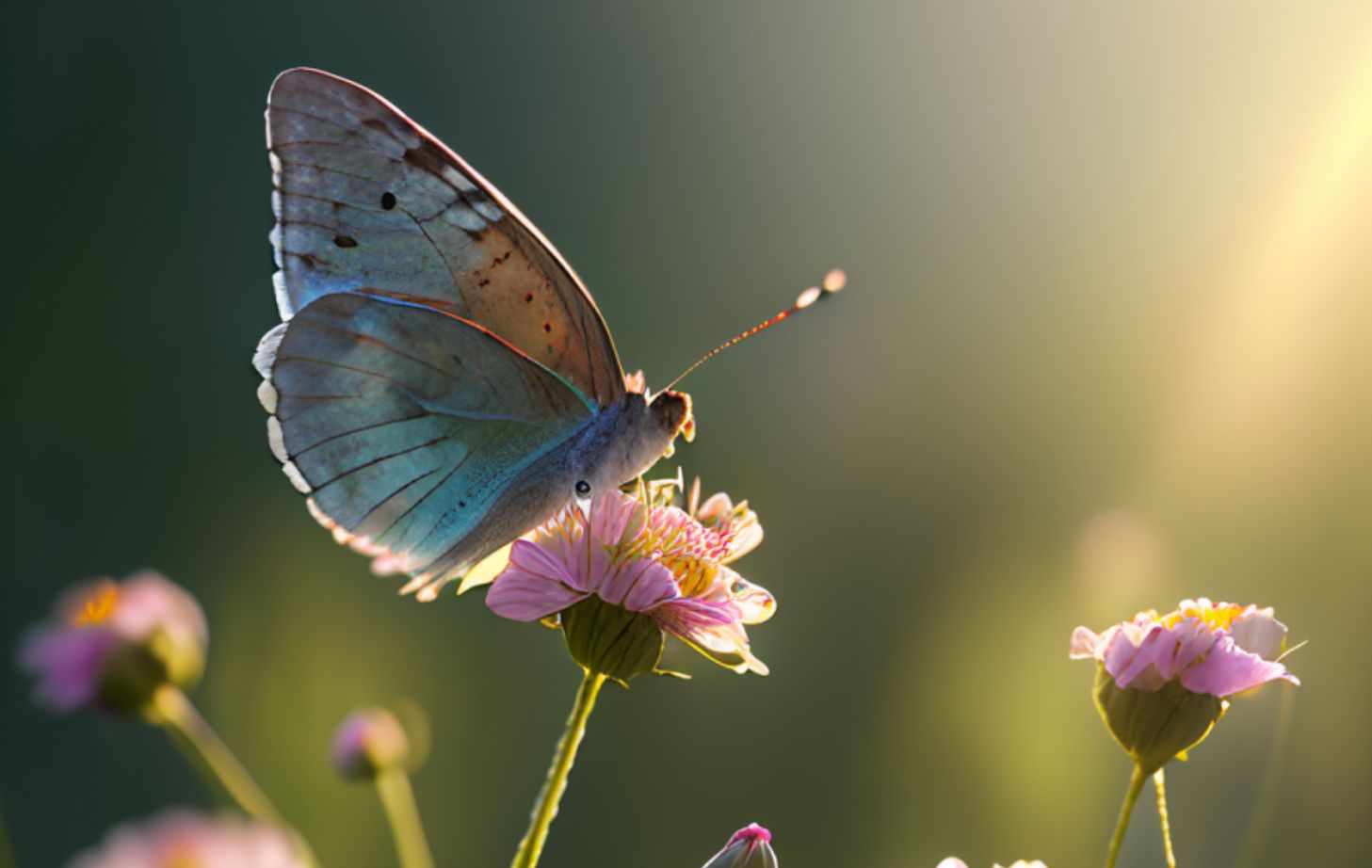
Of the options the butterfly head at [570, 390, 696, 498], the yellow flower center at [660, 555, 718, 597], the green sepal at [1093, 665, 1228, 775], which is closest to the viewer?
the green sepal at [1093, 665, 1228, 775]

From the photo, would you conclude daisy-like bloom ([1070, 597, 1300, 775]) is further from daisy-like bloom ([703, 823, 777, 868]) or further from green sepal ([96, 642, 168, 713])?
green sepal ([96, 642, 168, 713])

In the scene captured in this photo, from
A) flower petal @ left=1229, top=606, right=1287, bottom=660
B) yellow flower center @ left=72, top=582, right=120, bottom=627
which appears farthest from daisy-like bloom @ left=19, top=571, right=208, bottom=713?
flower petal @ left=1229, top=606, right=1287, bottom=660

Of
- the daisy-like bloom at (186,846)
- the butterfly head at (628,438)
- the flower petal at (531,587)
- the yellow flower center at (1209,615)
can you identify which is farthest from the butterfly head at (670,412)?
the daisy-like bloom at (186,846)

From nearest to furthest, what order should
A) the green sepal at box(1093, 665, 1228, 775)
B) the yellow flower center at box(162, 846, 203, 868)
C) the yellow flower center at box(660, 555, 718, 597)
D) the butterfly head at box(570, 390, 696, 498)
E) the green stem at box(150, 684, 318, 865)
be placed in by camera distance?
the yellow flower center at box(162, 846, 203, 868), the green stem at box(150, 684, 318, 865), the green sepal at box(1093, 665, 1228, 775), the yellow flower center at box(660, 555, 718, 597), the butterfly head at box(570, 390, 696, 498)

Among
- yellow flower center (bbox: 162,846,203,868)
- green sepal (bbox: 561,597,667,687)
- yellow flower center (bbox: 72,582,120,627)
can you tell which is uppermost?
green sepal (bbox: 561,597,667,687)

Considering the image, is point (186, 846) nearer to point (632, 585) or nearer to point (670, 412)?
point (632, 585)

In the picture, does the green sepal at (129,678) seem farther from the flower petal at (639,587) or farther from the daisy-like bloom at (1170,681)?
the daisy-like bloom at (1170,681)

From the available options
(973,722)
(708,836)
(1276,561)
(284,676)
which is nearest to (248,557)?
(284,676)

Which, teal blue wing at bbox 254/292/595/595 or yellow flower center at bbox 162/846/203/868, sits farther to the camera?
teal blue wing at bbox 254/292/595/595
